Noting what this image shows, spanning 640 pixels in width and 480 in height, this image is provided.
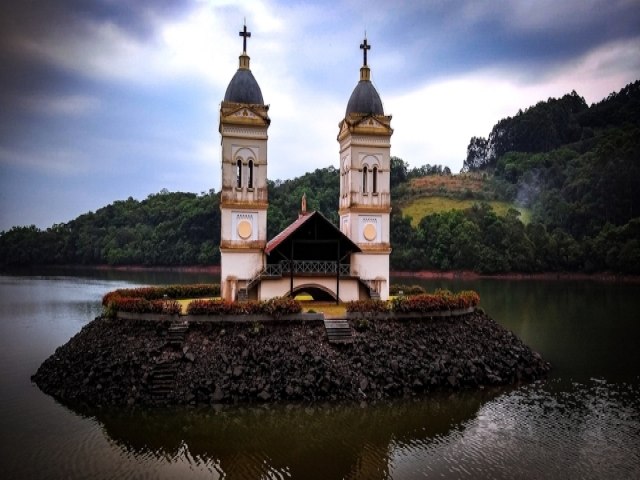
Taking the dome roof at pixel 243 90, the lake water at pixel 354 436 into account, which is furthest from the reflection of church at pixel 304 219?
the lake water at pixel 354 436

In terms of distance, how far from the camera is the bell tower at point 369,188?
30.9 m

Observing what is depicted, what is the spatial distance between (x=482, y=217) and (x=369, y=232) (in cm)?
5481

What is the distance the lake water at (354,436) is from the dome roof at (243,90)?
1548 cm

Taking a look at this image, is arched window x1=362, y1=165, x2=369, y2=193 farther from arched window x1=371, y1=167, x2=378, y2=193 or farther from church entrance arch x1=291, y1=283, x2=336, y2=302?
church entrance arch x1=291, y1=283, x2=336, y2=302

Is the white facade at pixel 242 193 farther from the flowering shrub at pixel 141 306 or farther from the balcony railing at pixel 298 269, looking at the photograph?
the flowering shrub at pixel 141 306

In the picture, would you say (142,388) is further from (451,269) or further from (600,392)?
(451,269)

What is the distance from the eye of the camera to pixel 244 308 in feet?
76.0

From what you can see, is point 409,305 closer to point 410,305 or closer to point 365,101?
point 410,305

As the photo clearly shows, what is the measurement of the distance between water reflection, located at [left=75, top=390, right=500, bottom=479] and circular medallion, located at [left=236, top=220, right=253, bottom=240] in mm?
10971

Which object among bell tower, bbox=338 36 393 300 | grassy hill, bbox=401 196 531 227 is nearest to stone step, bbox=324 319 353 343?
bell tower, bbox=338 36 393 300

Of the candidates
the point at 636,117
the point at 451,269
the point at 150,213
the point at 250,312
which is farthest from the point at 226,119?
the point at 636,117

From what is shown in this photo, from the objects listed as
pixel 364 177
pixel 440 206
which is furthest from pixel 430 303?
pixel 440 206

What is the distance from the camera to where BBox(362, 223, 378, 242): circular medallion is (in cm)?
3116

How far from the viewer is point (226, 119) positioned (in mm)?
28953
